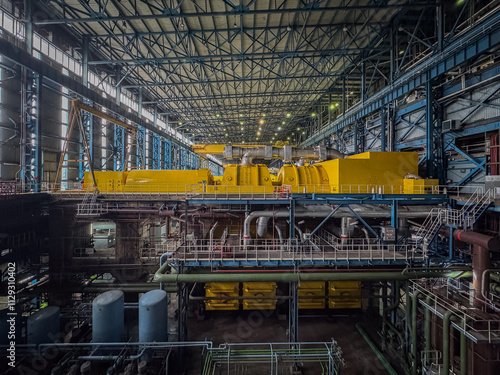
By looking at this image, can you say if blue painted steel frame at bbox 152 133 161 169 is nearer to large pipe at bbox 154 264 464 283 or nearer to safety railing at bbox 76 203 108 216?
safety railing at bbox 76 203 108 216

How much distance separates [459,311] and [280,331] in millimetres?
8173

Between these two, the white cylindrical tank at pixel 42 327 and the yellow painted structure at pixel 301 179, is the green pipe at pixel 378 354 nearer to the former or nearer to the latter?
the yellow painted structure at pixel 301 179

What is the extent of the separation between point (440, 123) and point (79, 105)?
2329 cm

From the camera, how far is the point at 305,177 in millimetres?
14641

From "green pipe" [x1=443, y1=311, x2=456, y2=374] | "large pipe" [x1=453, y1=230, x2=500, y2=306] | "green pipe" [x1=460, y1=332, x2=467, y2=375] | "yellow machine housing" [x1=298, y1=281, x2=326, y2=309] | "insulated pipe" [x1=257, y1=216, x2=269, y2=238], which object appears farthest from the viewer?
"yellow machine housing" [x1=298, y1=281, x2=326, y2=309]

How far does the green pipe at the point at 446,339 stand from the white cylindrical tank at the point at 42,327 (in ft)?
52.7

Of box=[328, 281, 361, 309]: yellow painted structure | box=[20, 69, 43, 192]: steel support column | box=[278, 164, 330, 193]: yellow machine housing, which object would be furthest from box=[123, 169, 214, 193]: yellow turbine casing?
box=[328, 281, 361, 309]: yellow painted structure

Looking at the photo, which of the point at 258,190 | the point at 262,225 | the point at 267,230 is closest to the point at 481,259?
the point at 262,225

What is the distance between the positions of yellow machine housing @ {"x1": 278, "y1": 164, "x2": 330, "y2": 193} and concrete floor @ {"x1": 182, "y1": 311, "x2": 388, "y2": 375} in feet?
25.9

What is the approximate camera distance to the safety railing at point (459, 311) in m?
6.86

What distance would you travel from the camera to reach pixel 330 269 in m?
10.9

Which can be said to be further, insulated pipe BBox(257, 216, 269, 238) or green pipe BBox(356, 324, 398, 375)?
insulated pipe BBox(257, 216, 269, 238)

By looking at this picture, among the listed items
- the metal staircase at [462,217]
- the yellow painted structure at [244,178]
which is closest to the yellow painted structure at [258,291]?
the yellow painted structure at [244,178]

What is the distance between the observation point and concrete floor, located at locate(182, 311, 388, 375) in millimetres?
10398
